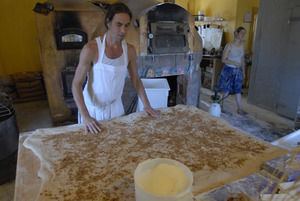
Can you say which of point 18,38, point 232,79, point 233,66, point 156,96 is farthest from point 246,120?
point 18,38

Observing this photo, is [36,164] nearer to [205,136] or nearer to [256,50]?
[205,136]

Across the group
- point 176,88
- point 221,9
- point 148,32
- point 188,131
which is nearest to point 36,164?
point 188,131

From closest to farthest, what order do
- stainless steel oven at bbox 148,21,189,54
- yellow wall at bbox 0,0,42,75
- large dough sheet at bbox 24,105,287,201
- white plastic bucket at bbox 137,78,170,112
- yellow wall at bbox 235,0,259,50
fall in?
large dough sheet at bbox 24,105,287,201, white plastic bucket at bbox 137,78,170,112, stainless steel oven at bbox 148,21,189,54, yellow wall at bbox 0,0,42,75, yellow wall at bbox 235,0,259,50

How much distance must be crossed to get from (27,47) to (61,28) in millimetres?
2173

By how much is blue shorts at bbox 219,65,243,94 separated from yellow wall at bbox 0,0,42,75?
414 centimetres

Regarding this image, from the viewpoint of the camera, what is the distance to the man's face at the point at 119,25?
152cm

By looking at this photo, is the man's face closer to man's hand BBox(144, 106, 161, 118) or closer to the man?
the man

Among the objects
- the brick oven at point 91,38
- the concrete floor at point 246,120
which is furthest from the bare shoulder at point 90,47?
the concrete floor at point 246,120

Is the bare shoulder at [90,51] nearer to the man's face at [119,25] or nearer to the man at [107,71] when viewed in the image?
the man at [107,71]

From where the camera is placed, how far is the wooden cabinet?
5541mm

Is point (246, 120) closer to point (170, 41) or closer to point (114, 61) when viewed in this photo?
point (170, 41)

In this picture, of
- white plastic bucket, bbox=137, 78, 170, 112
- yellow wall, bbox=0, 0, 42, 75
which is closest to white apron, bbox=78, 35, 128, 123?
white plastic bucket, bbox=137, 78, 170, 112

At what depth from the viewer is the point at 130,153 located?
1.13m

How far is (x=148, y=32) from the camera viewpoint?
3.18 meters
